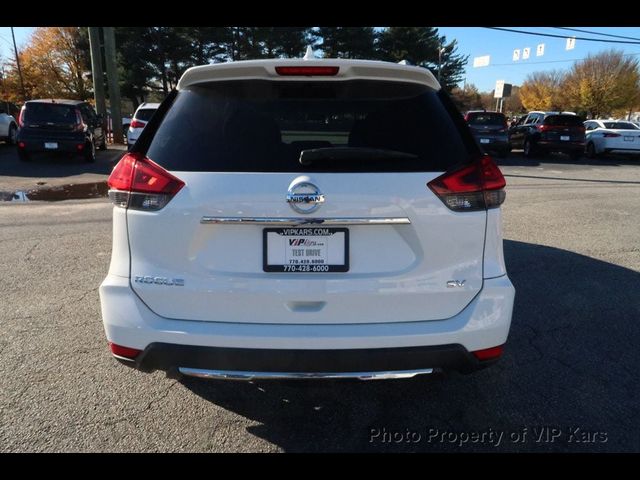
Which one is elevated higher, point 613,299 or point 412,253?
point 412,253

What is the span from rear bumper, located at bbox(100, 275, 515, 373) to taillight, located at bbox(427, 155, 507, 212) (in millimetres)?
434

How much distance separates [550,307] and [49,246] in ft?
18.3

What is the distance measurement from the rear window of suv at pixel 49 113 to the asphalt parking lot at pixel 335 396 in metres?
10.7

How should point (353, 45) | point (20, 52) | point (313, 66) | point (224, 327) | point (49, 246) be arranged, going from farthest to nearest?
point (20, 52) < point (353, 45) < point (49, 246) < point (313, 66) < point (224, 327)

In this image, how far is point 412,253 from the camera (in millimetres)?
2119

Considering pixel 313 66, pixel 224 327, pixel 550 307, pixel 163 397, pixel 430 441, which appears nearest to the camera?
pixel 224 327

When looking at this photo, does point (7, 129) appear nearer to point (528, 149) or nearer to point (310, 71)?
point (310, 71)

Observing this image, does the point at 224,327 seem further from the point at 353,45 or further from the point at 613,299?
the point at 353,45

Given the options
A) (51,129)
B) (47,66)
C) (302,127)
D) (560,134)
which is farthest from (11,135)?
(47,66)

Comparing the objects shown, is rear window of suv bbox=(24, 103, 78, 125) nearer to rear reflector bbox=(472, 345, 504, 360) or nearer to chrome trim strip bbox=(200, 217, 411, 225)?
chrome trim strip bbox=(200, 217, 411, 225)

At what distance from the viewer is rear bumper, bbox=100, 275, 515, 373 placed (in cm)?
208

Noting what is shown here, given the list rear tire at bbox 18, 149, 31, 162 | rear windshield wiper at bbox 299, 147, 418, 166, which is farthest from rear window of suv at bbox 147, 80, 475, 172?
rear tire at bbox 18, 149, 31, 162

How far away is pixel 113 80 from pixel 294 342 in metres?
21.5
